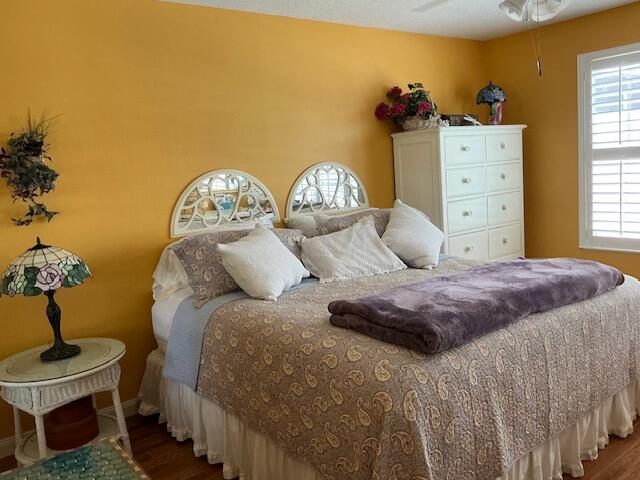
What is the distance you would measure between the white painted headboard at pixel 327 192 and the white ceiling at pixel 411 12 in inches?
39.8

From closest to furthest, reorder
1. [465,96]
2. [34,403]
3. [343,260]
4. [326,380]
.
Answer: [326,380]
[34,403]
[343,260]
[465,96]

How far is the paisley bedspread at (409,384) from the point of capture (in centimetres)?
156

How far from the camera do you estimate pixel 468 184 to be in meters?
3.90

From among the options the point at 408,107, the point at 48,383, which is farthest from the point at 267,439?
the point at 408,107

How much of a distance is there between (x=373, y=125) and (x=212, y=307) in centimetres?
212

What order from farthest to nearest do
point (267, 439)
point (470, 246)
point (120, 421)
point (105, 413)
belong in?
point (470, 246)
point (105, 413)
point (120, 421)
point (267, 439)

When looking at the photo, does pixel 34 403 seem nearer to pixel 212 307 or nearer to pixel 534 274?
pixel 212 307

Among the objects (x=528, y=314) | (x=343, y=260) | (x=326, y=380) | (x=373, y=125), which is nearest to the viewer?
(x=326, y=380)

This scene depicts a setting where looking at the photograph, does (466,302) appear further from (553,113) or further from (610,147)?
(553,113)

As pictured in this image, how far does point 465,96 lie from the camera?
454cm

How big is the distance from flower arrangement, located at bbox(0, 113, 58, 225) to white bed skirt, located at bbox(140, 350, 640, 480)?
1029 millimetres

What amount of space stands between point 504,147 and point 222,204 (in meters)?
2.32

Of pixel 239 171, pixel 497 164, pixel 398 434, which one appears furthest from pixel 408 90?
pixel 398 434

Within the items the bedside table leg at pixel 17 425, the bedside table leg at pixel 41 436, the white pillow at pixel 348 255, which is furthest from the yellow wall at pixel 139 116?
the white pillow at pixel 348 255
